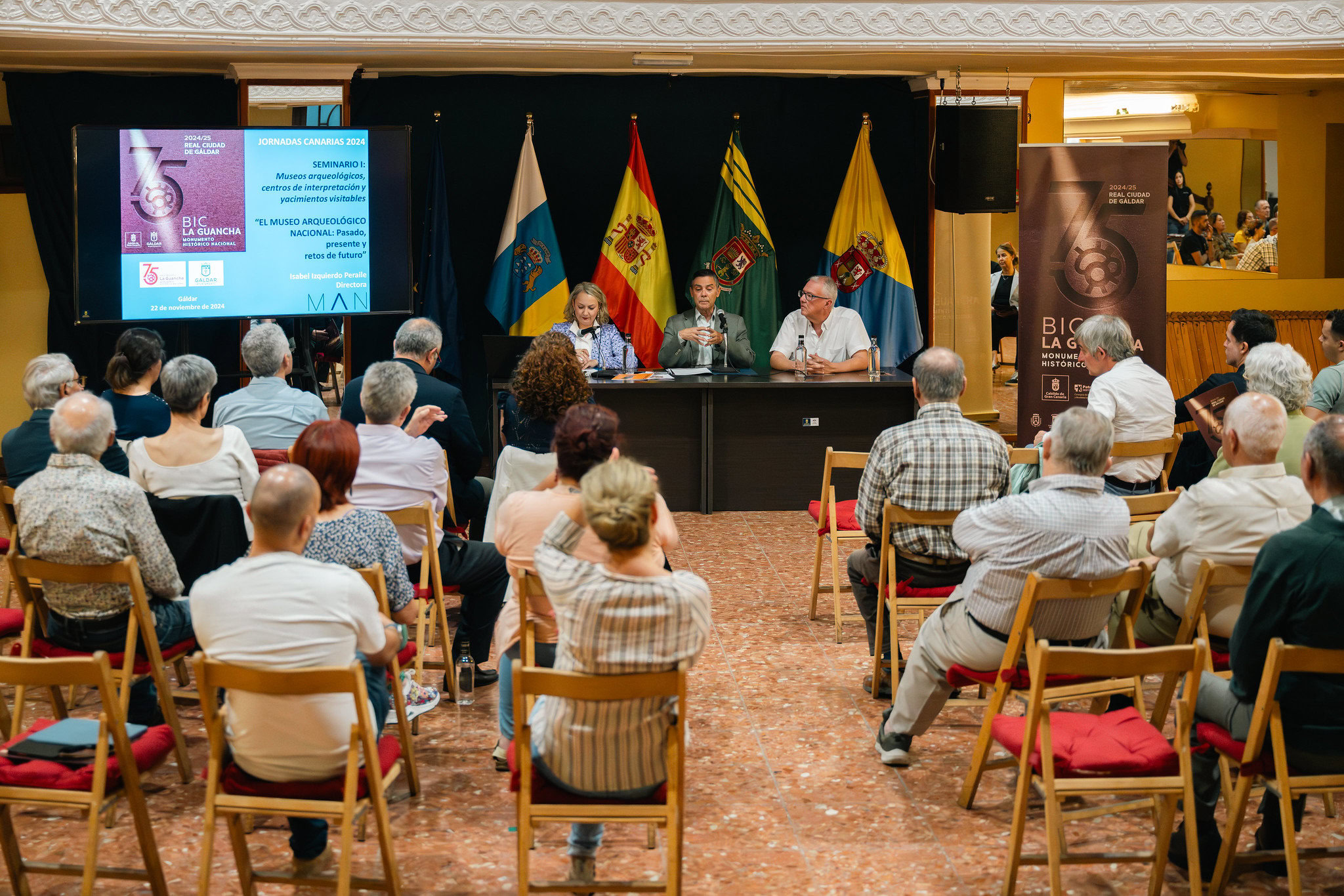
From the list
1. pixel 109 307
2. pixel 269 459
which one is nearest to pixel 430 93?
pixel 109 307

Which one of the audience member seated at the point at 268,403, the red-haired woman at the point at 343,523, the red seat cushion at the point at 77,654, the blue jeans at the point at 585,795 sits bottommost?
the blue jeans at the point at 585,795

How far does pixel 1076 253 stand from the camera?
7105mm

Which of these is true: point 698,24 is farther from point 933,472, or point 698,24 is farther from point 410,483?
point 933,472

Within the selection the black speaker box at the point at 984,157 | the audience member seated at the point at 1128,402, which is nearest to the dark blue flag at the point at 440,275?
the black speaker box at the point at 984,157

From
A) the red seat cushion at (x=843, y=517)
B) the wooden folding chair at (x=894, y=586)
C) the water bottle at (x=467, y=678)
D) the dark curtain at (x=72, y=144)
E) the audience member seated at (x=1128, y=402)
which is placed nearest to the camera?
the wooden folding chair at (x=894, y=586)

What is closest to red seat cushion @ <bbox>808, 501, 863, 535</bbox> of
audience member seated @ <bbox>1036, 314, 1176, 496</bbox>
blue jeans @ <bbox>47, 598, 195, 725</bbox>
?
audience member seated @ <bbox>1036, 314, 1176, 496</bbox>

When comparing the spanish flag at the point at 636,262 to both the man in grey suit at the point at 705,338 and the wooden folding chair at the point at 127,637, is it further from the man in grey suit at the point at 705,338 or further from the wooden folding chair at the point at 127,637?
the wooden folding chair at the point at 127,637

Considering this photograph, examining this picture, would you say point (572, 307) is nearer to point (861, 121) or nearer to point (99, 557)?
point (861, 121)

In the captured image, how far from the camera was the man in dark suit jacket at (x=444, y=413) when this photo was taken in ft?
16.4

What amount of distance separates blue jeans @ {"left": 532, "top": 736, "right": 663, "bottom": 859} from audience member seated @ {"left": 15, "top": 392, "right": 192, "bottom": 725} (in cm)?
138

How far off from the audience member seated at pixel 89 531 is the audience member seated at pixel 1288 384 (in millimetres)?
3420

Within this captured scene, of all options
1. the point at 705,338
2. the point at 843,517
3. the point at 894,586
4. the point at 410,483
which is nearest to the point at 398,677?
the point at 410,483

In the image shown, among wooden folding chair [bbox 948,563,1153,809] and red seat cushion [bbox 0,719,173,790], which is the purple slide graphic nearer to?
red seat cushion [bbox 0,719,173,790]

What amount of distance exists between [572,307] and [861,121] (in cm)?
266
